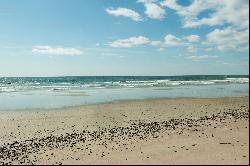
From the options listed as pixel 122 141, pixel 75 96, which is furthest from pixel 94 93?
pixel 122 141

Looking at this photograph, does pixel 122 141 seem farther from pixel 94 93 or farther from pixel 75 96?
pixel 94 93

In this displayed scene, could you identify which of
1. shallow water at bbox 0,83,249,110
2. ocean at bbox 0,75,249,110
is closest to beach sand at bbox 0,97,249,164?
shallow water at bbox 0,83,249,110

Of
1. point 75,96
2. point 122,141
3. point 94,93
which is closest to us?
point 122,141

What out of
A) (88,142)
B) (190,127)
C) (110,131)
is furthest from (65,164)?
(190,127)

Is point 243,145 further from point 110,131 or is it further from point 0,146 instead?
point 0,146

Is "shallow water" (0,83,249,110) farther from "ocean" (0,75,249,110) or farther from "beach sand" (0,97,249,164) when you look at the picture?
"beach sand" (0,97,249,164)

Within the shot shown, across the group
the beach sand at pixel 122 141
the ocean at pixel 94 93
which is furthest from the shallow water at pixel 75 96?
the beach sand at pixel 122 141

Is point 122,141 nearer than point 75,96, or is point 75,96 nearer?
point 122,141

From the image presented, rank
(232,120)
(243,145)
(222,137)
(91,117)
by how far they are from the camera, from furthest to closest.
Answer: (91,117)
(232,120)
(222,137)
(243,145)

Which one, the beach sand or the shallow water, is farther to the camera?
the shallow water

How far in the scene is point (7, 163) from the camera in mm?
9688

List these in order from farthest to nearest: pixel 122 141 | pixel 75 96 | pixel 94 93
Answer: pixel 94 93 → pixel 75 96 → pixel 122 141

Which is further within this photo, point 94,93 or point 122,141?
point 94,93

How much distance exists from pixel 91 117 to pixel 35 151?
771 cm
